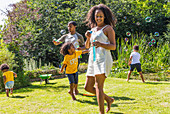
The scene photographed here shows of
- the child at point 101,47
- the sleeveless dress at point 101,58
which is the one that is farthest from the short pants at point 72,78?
the sleeveless dress at point 101,58

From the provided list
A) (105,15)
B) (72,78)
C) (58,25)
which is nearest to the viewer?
(105,15)

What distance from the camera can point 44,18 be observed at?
11.4m

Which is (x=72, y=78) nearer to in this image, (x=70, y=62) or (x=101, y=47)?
(x=70, y=62)

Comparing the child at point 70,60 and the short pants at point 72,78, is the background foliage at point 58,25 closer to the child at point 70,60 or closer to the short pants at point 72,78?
the short pants at point 72,78

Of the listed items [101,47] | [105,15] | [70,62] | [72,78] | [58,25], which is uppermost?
[58,25]

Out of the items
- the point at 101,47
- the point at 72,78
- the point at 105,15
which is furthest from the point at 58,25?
the point at 101,47

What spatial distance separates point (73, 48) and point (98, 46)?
1.66m

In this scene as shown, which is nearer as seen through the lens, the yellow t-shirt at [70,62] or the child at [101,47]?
the child at [101,47]

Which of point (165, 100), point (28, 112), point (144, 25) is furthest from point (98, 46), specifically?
point (144, 25)

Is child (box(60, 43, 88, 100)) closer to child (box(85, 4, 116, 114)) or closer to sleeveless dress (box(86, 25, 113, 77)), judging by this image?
child (box(85, 4, 116, 114))

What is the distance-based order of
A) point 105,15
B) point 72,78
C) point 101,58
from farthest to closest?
point 72,78 → point 105,15 → point 101,58

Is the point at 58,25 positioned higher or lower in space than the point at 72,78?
higher

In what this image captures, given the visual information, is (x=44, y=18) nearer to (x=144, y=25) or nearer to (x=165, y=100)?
(x=144, y=25)

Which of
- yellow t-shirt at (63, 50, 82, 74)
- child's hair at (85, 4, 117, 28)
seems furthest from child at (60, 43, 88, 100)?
child's hair at (85, 4, 117, 28)
